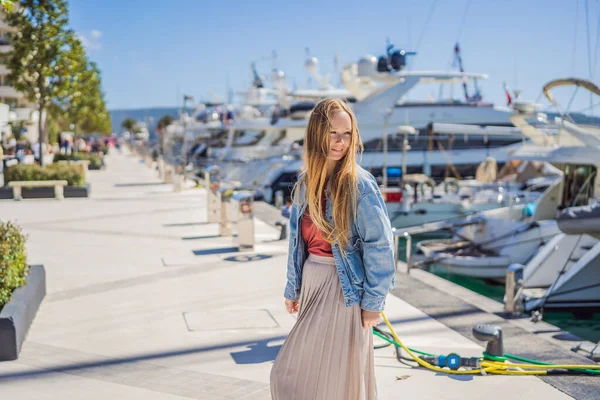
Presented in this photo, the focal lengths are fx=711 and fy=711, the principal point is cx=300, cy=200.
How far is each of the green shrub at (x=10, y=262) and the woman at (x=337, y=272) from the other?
12.2 feet

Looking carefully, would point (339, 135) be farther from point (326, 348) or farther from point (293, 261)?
point (326, 348)

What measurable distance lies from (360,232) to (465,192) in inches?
933

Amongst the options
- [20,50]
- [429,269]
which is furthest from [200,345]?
[20,50]

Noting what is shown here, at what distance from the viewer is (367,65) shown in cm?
3334

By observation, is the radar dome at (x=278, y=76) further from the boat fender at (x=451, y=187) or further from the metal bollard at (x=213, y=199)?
the metal bollard at (x=213, y=199)

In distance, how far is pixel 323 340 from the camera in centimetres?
377

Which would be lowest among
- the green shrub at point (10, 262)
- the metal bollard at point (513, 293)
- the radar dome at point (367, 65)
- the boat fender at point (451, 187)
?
the boat fender at point (451, 187)

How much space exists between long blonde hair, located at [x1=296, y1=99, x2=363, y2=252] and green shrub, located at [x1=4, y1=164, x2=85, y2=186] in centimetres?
2054

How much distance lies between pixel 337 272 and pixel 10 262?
421 centimetres

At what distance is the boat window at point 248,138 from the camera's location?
47688mm

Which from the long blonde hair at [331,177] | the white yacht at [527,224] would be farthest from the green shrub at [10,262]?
the white yacht at [527,224]

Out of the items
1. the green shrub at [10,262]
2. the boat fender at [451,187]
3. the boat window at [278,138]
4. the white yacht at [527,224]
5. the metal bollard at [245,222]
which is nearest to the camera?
the green shrub at [10,262]

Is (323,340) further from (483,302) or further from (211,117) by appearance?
(211,117)

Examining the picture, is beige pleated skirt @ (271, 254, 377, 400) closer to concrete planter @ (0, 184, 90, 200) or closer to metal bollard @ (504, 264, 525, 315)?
metal bollard @ (504, 264, 525, 315)
